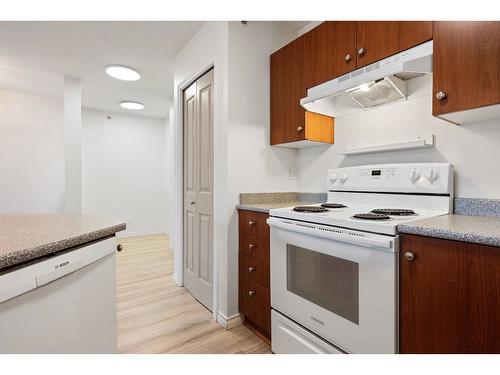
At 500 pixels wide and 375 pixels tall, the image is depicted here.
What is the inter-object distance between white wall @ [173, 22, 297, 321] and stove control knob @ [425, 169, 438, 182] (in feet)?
3.48

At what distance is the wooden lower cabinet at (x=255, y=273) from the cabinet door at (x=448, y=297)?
33.5 inches

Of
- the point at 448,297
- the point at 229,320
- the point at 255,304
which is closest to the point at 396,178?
the point at 448,297

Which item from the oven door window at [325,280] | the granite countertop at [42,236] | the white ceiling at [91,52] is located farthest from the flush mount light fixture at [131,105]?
the oven door window at [325,280]

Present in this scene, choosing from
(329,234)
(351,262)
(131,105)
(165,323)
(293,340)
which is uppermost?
(131,105)

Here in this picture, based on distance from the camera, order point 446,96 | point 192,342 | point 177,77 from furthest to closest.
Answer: point 177,77
point 192,342
point 446,96

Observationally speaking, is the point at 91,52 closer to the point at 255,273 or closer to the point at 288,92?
the point at 288,92

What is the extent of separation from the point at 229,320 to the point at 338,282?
3.42 ft

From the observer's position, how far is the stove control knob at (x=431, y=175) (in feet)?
4.60

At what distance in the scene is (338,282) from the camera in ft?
4.00

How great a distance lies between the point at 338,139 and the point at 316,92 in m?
0.52

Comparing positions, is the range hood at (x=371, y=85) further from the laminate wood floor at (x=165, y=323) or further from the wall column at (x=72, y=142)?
the wall column at (x=72, y=142)
